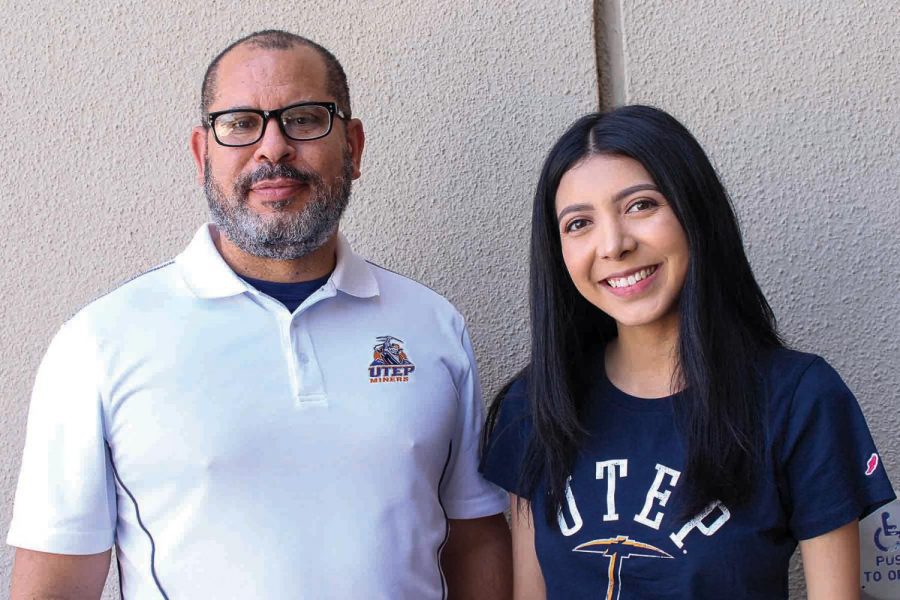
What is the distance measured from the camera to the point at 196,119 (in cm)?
264

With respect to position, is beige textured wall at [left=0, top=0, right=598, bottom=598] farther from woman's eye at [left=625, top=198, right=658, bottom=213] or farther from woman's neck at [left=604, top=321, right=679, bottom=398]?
woman's eye at [left=625, top=198, right=658, bottom=213]

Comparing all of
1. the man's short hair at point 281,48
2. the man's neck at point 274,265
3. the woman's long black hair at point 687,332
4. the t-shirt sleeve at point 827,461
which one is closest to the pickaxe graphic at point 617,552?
the woman's long black hair at point 687,332

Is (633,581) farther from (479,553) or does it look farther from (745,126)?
(745,126)

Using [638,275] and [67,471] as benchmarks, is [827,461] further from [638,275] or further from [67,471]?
[67,471]

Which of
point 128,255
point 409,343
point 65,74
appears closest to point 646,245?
point 409,343

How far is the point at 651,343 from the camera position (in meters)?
2.04

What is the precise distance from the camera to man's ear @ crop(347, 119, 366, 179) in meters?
2.28

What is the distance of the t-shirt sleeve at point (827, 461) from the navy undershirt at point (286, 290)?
1.12 metres

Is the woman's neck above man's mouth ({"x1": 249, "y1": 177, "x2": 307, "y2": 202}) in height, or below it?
below

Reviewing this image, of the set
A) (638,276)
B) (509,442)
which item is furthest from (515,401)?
(638,276)

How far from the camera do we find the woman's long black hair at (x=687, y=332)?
183 centimetres

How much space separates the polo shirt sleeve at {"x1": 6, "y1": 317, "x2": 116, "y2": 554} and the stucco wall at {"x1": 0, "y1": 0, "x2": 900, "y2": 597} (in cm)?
68

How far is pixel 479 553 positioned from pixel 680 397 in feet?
2.44

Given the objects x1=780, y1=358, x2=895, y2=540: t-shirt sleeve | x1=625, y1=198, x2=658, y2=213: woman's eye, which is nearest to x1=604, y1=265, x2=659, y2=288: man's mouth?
x1=625, y1=198, x2=658, y2=213: woman's eye
